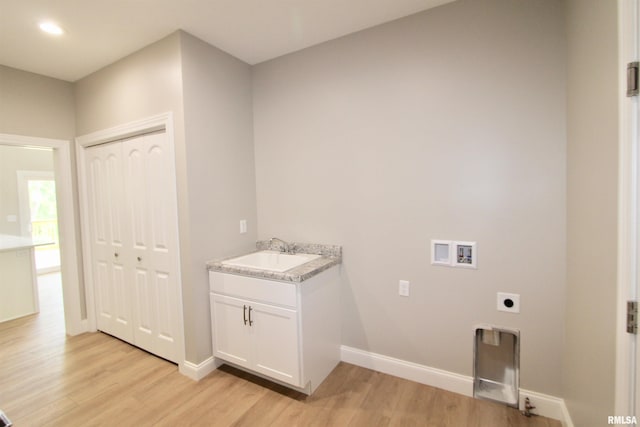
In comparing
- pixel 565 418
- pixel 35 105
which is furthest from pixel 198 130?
pixel 565 418

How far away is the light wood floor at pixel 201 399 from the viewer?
1.79 metres

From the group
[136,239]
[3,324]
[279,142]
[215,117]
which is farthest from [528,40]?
[3,324]

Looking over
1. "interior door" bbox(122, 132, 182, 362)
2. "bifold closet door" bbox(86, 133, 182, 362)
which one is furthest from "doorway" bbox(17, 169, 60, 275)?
"interior door" bbox(122, 132, 182, 362)

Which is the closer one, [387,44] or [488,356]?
[488,356]

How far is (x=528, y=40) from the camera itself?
170cm

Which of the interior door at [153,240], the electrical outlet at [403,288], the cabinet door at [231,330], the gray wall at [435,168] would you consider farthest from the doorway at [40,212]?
the electrical outlet at [403,288]

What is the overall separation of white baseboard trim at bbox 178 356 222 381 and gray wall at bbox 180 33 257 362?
5cm

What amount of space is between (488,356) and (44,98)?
4502mm

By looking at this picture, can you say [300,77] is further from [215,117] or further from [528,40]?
[528,40]

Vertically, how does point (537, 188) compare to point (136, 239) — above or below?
above

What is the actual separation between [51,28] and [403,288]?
3.21 meters

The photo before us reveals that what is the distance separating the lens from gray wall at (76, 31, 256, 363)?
2148 mm

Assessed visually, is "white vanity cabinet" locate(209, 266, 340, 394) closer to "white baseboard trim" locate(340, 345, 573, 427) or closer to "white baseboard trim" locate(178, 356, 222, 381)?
"white baseboard trim" locate(178, 356, 222, 381)

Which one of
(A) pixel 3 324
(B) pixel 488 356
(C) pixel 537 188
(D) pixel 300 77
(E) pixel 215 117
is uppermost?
(D) pixel 300 77
